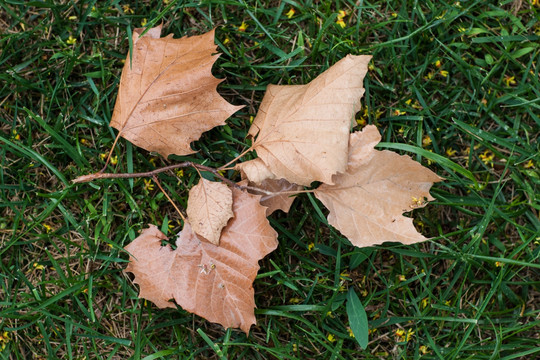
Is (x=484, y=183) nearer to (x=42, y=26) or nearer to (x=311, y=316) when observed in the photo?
(x=311, y=316)

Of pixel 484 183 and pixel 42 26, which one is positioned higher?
pixel 42 26

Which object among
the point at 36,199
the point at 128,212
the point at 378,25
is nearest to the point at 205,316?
the point at 128,212

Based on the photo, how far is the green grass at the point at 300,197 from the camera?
219cm

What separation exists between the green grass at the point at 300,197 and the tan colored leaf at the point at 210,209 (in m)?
0.18

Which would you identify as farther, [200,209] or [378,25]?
[378,25]

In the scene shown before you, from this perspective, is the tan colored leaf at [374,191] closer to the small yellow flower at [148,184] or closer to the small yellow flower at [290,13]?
the small yellow flower at [290,13]

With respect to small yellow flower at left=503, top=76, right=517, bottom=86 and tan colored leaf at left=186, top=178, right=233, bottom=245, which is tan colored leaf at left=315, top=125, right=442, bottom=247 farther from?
small yellow flower at left=503, top=76, right=517, bottom=86

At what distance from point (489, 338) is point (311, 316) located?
2.54ft

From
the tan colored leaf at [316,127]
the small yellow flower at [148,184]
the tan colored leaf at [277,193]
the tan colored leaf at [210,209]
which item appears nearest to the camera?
the tan colored leaf at [316,127]

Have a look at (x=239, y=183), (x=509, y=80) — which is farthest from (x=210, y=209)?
(x=509, y=80)

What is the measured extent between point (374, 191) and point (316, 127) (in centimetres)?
35

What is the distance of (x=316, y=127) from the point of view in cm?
191

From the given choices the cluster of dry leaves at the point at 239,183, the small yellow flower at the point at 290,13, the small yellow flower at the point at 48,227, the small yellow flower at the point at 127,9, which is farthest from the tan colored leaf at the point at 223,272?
the small yellow flower at the point at 127,9

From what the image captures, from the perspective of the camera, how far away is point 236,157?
2209 millimetres
